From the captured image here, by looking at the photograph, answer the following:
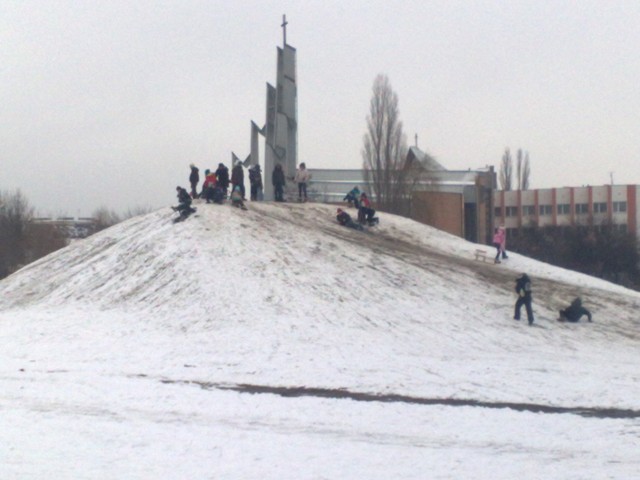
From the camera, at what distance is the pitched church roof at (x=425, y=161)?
58.0 metres

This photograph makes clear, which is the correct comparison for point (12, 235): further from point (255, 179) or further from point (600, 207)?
point (600, 207)

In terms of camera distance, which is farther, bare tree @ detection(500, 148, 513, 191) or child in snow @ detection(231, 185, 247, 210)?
bare tree @ detection(500, 148, 513, 191)

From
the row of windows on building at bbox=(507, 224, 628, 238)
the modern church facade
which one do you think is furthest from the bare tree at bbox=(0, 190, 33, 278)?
the row of windows on building at bbox=(507, 224, 628, 238)

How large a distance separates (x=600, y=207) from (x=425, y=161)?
32.6 meters

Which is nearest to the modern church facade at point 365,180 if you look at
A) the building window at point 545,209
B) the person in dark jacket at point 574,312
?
the person in dark jacket at point 574,312

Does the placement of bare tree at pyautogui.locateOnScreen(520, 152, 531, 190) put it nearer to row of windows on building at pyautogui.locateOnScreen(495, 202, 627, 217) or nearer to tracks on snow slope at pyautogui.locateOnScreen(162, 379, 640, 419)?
row of windows on building at pyautogui.locateOnScreen(495, 202, 627, 217)

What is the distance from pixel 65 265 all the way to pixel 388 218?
14.0 meters

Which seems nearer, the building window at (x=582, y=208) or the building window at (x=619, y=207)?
the building window at (x=619, y=207)

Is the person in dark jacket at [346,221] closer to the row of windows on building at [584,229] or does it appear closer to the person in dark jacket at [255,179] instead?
the person in dark jacket at [255,179]

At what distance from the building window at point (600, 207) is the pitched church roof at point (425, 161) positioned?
2713cm

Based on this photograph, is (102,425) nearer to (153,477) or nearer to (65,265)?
(153,477)

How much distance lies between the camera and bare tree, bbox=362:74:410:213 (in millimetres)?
54812

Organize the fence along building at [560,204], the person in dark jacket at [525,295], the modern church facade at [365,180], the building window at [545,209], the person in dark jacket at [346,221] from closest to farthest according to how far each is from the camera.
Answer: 1. the person in dark jacket at [525,295]
2. the person in dark jacket at [346,221]
3. the modern church facade at [365,180]
4. the fence along building at [560,204]
5. the building window at [545,209]

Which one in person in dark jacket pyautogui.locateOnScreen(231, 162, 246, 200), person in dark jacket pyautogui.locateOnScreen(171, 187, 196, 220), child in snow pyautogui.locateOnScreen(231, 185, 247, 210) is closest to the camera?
person in dark jacket pyautogui.locateOnScreen(171, 187, 196, 220)
